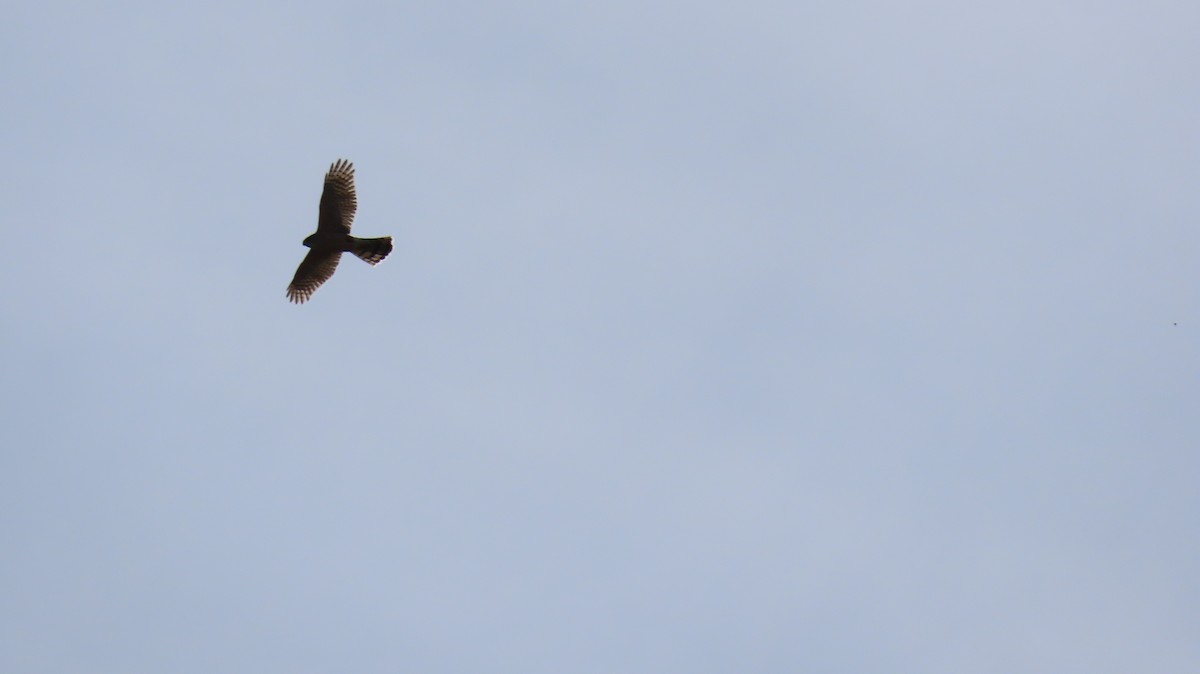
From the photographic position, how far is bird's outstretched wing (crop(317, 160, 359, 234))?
37500mm

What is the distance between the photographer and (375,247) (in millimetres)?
37969

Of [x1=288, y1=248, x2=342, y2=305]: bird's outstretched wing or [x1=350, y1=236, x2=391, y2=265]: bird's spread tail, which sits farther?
[x1=288, y1=248, x2=342, y2=305]: bird's outstretched wing

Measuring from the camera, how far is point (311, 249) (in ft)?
126

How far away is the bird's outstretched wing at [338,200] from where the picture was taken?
37500 mm

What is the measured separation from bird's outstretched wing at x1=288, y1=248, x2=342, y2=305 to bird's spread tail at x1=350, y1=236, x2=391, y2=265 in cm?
85

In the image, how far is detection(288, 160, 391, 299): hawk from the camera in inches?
1478

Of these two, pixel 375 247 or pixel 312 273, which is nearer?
pixel 375 247

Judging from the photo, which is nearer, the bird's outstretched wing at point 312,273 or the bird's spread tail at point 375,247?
the bird's spread tail at point 375,247

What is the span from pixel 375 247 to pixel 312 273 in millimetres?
1893

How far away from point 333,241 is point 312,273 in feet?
3.75

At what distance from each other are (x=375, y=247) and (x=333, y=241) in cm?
105

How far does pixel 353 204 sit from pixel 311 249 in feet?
5.29

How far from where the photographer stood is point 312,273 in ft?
127

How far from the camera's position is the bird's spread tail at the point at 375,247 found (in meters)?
38.0
